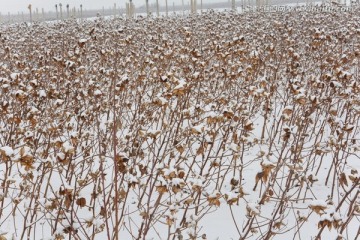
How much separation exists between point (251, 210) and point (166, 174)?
2.17 feet

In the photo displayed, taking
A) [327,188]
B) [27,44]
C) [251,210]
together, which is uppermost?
[27,44]

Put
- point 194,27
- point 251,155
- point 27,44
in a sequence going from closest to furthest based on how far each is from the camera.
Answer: point 251,155, point 27,44, point 194,27

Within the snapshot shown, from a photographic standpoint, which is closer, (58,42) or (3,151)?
(3,151)

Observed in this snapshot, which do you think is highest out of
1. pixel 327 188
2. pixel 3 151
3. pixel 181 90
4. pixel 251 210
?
pixel 181 90

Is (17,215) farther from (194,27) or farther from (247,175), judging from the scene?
(194,27)

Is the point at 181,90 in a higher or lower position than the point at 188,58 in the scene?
lower

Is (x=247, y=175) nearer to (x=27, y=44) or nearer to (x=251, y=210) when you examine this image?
(x=251, y=210)

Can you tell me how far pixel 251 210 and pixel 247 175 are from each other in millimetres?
2797

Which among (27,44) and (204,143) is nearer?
(204,143)

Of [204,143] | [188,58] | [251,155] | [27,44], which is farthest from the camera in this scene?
[27,44]

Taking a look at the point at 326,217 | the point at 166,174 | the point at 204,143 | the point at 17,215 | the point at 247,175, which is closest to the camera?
the point at 326,217

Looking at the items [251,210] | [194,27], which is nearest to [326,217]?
[251,210]

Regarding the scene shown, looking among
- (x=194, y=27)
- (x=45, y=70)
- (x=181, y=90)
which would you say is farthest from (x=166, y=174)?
(x=194, y=27)

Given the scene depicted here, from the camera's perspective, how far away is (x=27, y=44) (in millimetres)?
12688
